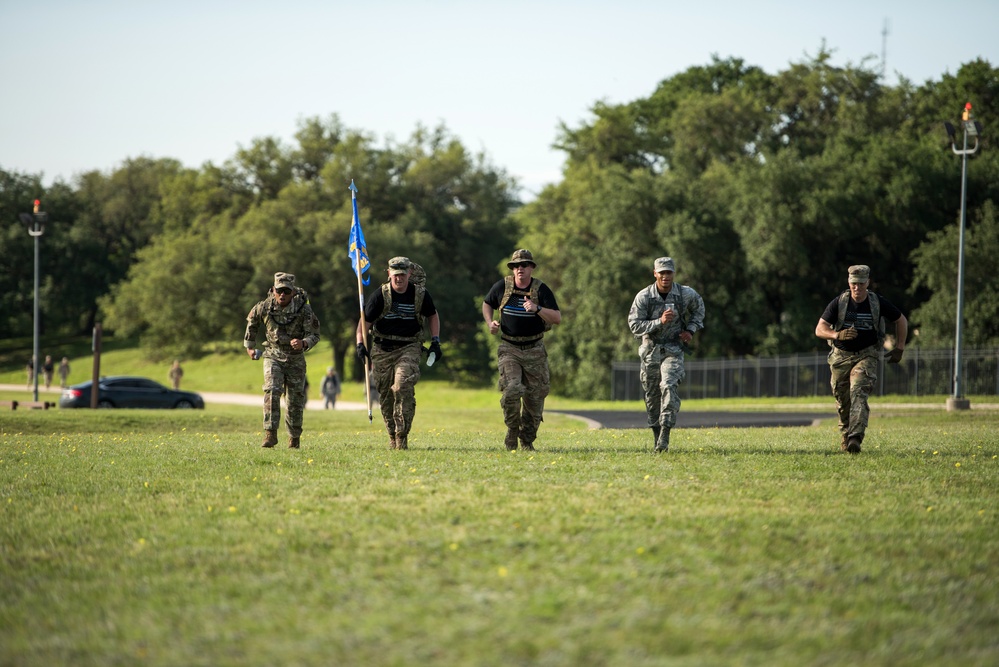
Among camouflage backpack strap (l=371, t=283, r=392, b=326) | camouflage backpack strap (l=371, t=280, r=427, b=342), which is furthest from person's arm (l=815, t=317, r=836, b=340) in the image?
camouflage backpack strap (l=371, t=283, r=392, b=326)

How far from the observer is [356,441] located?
15.3 m

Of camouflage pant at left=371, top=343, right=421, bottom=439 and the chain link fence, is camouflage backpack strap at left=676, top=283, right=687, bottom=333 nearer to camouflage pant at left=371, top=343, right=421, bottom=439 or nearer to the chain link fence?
camouflage pant at left=371, top=343, right=421, bottom=439

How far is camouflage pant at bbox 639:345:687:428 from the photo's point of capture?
Answer: 1231 cm

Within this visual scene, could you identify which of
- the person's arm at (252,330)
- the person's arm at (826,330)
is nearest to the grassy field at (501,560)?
the person's arm at (826,330)

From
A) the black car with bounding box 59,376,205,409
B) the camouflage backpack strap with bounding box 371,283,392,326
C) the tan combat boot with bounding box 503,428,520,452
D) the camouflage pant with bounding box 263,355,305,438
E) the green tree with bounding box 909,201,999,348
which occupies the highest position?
the green tree with bounding box 909,201,999,348

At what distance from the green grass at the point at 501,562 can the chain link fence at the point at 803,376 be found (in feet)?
91.7

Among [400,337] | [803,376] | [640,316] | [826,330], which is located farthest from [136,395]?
[826,330]

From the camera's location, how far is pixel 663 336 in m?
12.5

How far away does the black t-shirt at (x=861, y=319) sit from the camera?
12.7 meters

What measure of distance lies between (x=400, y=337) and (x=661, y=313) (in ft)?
9.58

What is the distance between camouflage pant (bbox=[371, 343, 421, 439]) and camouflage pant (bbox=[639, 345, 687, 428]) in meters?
2.54

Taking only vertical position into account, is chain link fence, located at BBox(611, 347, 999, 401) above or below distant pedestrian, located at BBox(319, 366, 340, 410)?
above

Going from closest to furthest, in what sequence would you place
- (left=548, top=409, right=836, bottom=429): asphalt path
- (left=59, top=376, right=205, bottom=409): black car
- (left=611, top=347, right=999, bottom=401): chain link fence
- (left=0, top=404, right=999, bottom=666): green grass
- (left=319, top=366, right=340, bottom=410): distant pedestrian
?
(left=0, top=404, right=999, bottom=666): green grass → (left=548, top=409, right=836, bottom=429): asphalt path → (left=611, top=347, right=999, bottom=401): chain link fence → (left=59, top=376, right=205, bottom=409): black car → (left=319, top=366, right=340, bottom=410): distant pedestrian

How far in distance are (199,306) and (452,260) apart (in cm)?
1671
